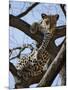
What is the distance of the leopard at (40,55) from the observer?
5.59 feet

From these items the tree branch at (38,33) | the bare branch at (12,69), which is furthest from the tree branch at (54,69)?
the bare branch at (12,69)

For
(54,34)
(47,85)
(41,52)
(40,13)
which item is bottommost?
(47,85)

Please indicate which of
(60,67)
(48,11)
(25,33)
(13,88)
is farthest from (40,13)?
(13,88)

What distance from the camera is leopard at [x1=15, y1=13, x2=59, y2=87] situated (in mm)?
1705

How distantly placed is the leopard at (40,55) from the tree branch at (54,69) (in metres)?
0.04

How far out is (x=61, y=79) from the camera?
177cm

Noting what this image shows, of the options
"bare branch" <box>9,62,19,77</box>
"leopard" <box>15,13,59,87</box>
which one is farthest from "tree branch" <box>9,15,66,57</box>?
"bare branch" <box>9,62,19,77</box>

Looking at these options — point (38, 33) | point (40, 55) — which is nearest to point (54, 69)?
point (40, 55)

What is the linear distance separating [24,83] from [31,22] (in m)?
0.43

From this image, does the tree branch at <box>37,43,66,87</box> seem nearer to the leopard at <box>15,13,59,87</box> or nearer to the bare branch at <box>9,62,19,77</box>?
the leopard at <box>15,13,59,87</box>

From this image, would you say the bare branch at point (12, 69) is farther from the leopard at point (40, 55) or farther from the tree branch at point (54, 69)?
the tree branch at point (54, 69)

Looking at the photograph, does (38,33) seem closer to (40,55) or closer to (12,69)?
(40,55)

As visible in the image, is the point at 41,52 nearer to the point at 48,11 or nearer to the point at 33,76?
the point at 33,76

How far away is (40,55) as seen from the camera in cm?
173
